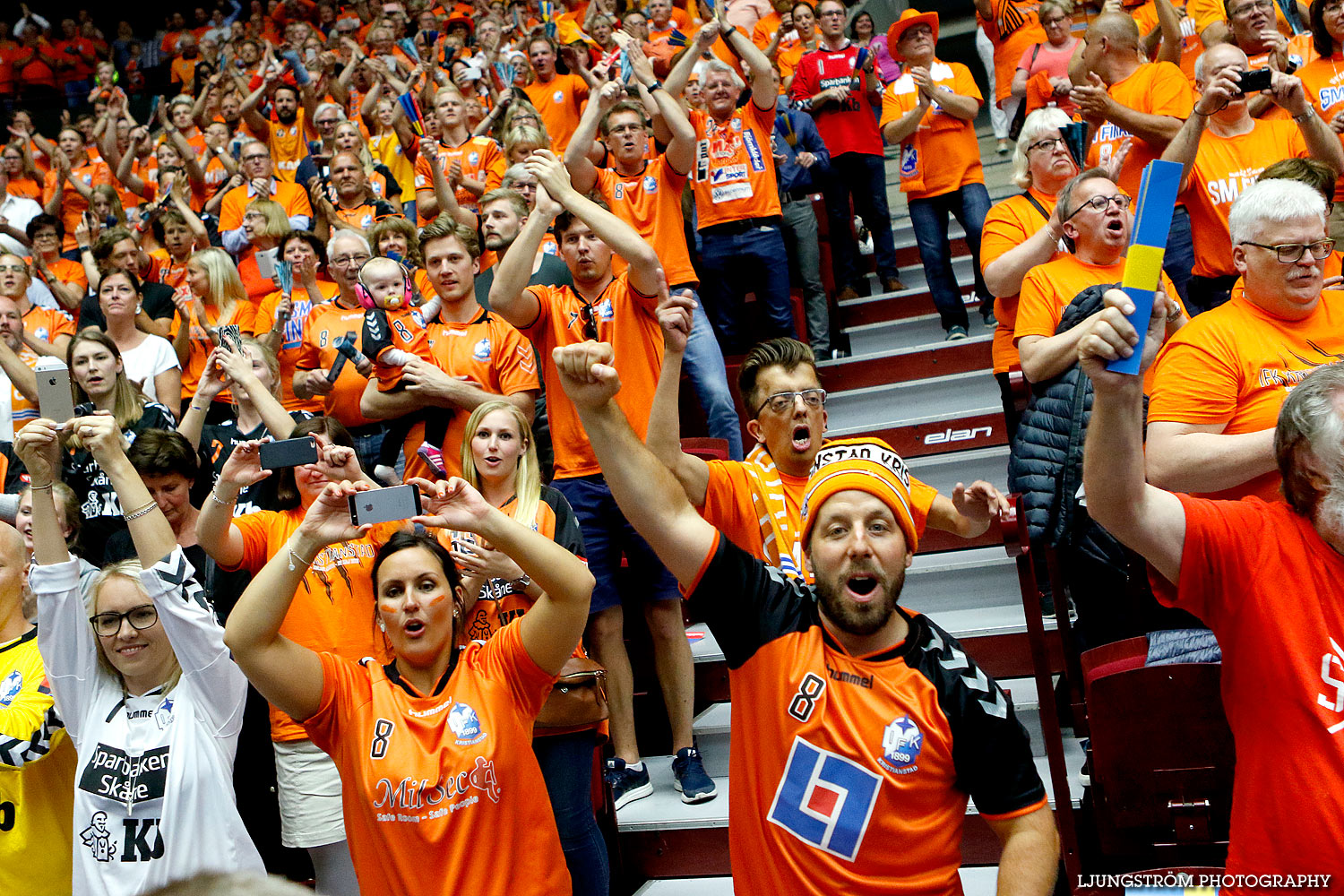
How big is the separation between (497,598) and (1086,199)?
8.47ft

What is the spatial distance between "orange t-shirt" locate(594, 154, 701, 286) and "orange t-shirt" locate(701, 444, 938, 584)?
92.5 inches

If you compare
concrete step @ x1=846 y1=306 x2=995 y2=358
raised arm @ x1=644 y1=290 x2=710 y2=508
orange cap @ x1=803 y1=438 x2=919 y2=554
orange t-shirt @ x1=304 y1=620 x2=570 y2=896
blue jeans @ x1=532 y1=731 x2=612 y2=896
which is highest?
raised arm @ x1=644 y1=290 x2=710 y2=508

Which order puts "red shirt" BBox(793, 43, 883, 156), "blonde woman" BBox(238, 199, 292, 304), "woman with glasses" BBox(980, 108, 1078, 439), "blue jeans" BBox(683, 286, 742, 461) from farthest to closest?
"red shirt" BBox(793, 43, 883, 156) → "blonde woman" BBox(238, 199, 292, 304) → "blue jeans" BBox(683, 286, 742, 461) → "woman with glasses" BBox(980, 108, 1078, 439)

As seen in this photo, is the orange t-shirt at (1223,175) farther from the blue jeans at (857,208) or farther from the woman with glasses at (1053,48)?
the blue jeans at (857,208)

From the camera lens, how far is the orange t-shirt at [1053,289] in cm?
416

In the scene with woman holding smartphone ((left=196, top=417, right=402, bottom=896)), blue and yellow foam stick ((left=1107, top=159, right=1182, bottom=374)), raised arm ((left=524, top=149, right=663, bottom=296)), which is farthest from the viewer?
raised arm ((left=524, top=149, right=663, bottom=296))

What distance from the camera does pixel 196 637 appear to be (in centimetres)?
290

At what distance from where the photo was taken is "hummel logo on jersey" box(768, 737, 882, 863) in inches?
85.8

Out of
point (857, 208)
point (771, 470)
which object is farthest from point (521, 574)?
point (857, 208)

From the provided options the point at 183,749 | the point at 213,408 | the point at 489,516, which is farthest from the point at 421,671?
the point at 213,408

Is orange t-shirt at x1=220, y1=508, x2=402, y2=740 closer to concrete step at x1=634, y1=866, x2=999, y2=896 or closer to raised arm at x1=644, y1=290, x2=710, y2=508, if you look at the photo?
raised arm at x1=644, y1=290, x2=710, y2=508

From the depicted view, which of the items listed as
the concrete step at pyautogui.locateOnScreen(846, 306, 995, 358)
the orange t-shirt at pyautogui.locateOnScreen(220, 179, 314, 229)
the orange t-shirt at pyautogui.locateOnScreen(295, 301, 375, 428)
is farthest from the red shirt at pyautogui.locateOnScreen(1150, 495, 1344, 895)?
the orange t-shirt at pyautogui.locateOnScreen(220, 179, 314, 229)

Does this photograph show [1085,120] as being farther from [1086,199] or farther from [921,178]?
[1086,199]

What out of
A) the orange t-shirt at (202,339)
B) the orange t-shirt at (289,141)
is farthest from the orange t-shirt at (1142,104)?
the orange t-shirt at (289,141)
